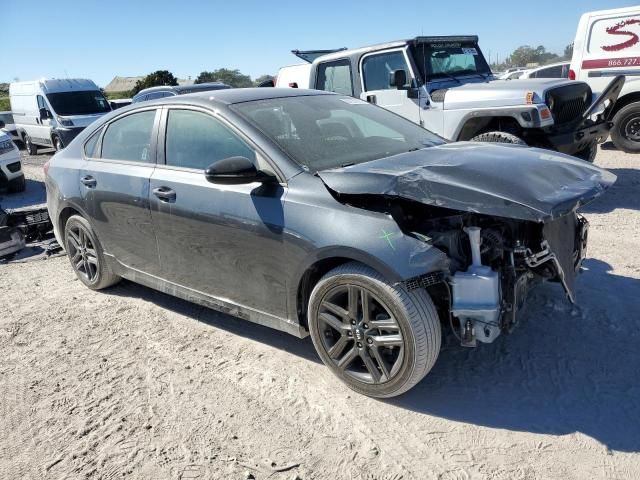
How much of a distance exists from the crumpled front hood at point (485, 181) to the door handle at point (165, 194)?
1.19 metres

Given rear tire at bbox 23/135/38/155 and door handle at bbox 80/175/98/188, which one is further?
rear tire at bbox 23/135/38/155

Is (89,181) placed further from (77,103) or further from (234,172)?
(77,103)

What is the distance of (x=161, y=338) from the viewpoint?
160 inches

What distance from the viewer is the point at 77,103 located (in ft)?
49.7

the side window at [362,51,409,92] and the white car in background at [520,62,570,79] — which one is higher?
the side window at [362,51,409,92]

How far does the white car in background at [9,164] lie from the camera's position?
10.6 metres

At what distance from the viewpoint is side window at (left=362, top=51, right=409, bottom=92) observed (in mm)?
7621

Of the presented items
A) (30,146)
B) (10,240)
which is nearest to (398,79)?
(10,240)

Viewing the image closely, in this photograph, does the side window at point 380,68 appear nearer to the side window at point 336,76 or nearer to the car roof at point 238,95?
the side window at point 336,76

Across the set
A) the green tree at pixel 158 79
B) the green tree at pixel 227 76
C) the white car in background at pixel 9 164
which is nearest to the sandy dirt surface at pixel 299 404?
the white car in background at pixel 9 164

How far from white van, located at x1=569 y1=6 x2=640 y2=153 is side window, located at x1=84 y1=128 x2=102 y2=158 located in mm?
8474

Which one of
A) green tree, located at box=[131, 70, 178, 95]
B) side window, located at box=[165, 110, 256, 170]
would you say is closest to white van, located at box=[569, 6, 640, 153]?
side window, located at box=[165, 110, 256, 170]

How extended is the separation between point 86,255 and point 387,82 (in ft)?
16.1

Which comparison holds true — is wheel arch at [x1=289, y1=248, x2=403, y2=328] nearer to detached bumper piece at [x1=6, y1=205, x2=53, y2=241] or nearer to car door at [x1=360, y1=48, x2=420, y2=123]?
detached bumper piece at [x1=6, y1=205, x2=53, y2=241]
